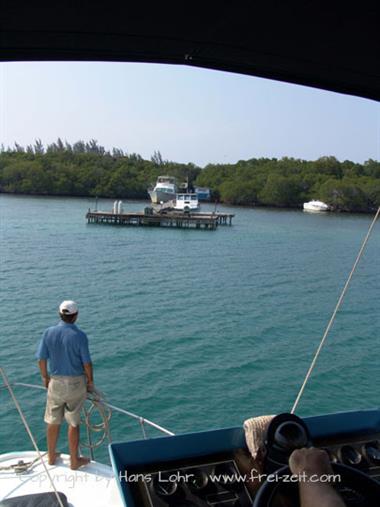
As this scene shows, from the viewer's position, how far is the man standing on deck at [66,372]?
4152 millimetres

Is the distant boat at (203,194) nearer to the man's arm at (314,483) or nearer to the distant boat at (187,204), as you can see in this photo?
the distant boat at (187,204)

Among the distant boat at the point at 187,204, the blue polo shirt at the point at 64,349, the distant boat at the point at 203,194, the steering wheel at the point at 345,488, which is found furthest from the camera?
the distant boat at the point at 203,194

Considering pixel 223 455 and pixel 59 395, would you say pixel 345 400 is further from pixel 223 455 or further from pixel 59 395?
pixel 223 455

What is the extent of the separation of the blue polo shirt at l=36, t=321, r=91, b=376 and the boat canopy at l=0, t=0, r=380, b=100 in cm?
235

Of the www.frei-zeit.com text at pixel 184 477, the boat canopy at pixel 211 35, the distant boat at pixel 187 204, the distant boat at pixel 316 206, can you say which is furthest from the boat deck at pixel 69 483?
the distant boat at pixel 316 206

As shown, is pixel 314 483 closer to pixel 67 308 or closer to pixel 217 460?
pixel 217 460

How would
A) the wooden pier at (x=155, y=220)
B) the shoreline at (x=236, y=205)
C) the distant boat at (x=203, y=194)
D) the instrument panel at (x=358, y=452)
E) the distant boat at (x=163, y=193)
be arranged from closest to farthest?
the instrument panel at (x=358, y=452) < the wooden pier at (x=155, y=220) < the distant boat at (x=163, y=193) < the shoreline at (x=236, y=205) < the distant boat at (x=203, y=194)

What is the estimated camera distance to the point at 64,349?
13.6ft

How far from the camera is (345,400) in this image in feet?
42.0

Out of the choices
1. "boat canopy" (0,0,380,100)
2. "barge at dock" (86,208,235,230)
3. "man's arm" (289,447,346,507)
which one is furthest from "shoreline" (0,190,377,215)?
"man's arm" (289,447,346,507)

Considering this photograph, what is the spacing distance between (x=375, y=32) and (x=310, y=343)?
16358 mm

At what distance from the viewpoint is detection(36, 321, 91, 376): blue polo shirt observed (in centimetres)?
414

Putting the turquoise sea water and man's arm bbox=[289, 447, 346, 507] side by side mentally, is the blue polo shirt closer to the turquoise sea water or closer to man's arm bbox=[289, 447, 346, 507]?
man's arm bbox=[289, 447, 346, 507]

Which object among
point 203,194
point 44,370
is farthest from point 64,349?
point 203,194
